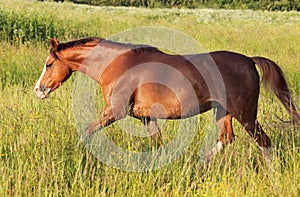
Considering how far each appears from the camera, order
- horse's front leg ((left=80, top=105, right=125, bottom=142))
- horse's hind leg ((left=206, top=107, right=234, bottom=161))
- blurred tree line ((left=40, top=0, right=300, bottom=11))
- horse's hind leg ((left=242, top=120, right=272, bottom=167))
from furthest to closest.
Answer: blurred tree line ((left=40, top=0, right=300, bottom=11)) < horse's hind leg ((left=206, top=107, right=234, bottom=161)) < horse's hind leg ((left=242, top=120, right=272, bottom=167)) < horse's front leg ((left=80, top=105, right=125, bottom=142))

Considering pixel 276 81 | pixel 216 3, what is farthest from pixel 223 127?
pixel 216 3

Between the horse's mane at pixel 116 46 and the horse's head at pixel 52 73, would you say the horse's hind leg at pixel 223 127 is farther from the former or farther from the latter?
the horse's head at pixel 52 73

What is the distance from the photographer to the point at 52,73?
4785mm

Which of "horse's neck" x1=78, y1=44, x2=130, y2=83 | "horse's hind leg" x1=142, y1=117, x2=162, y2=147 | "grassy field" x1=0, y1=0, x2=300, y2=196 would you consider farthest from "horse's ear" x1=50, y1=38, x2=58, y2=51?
"horse's hind leg" x1=142, y1=117, x2=162, y2=147

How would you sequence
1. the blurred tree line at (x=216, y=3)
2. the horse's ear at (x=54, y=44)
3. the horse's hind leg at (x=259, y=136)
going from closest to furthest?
the horse's hind leg at (x=259, y=136)
the horse's ear at (x=54, y=44)
the blurred tree line at (x=216, y=3)

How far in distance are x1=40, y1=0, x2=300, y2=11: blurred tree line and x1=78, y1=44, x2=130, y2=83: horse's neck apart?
39087 millimetres

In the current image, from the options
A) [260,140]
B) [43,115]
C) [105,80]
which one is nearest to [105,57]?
[105,80]

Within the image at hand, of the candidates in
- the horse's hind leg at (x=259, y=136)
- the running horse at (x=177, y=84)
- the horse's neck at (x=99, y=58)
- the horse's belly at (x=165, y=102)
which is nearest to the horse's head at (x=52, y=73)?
the horse's neck at (x=99, y=58)

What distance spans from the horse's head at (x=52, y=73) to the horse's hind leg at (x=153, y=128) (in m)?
0.92

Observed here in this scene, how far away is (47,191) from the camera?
11.2 ft

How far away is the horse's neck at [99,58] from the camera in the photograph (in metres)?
4.59

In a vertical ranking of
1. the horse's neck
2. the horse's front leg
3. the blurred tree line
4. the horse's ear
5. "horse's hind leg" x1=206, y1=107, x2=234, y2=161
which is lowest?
the blurred tree line

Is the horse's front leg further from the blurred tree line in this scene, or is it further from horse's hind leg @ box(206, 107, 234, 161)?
the blurred tree line

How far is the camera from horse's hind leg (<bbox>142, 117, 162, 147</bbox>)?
4637 mm
